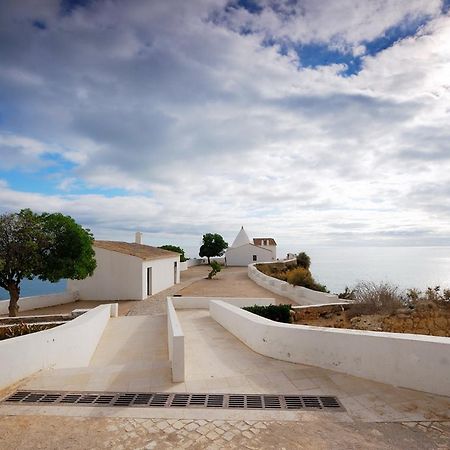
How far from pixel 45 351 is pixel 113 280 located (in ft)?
50.4

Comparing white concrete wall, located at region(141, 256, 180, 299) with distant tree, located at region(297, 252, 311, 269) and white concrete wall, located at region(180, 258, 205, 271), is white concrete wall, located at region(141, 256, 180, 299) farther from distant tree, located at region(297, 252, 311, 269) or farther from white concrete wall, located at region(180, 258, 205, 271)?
distant tree, located at region(297, 252, 311, 269)

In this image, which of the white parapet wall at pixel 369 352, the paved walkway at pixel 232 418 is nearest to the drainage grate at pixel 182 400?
the paved walkway at pixel 232 418

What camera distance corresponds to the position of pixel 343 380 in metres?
4.88

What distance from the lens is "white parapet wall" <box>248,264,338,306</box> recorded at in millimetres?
15673

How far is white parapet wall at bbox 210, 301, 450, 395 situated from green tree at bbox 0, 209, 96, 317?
1082cm

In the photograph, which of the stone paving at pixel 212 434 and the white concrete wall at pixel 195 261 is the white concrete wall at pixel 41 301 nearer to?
the stone paving at pixel 212 434

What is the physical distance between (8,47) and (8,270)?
29.5 ft

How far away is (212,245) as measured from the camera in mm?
50844

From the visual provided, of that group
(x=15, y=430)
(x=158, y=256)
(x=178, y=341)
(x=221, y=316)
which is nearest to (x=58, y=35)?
(x=178, y=341)

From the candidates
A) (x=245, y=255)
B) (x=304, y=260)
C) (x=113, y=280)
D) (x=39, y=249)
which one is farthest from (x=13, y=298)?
(x=245, y=255)

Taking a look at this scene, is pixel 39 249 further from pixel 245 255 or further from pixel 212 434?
pixel 245 255

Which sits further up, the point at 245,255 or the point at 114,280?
the point at 245,255

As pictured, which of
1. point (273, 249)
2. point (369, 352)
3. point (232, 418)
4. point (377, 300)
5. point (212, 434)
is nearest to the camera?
point (212, 434)

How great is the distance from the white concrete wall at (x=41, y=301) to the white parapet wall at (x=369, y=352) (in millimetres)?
13733
